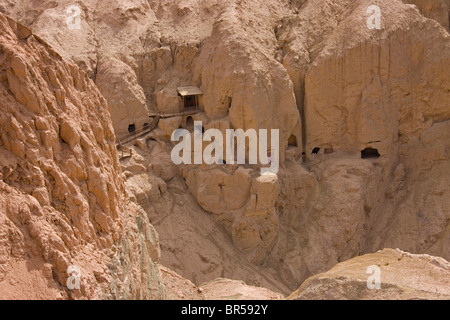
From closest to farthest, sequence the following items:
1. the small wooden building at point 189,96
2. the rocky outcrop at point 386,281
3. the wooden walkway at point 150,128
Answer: the rocky outcrop at point 386,281
the wooden walkway at point 150,128
the small wooden building at point 189,96

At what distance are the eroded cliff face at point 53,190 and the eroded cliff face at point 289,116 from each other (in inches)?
331

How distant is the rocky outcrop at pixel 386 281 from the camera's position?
888 cm

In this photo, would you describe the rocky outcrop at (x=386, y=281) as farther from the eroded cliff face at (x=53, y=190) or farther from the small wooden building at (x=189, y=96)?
the small wooden building at (x=189, y=96)

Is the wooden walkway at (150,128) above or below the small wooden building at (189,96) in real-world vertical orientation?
below

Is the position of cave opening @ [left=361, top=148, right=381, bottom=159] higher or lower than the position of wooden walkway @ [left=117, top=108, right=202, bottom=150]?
lower

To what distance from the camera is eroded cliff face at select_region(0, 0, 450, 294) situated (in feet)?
53.5

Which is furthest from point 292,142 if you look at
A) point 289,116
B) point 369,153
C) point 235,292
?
point 235,292

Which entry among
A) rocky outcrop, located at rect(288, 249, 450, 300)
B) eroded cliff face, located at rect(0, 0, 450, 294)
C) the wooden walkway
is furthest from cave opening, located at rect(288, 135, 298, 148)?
rocky outcrop, located at rect(288, 249, 450, 300)

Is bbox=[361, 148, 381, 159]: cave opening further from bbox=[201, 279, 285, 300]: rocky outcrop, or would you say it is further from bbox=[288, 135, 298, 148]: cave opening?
bbox=[201, 279, 285, 300]: rocky outcrop

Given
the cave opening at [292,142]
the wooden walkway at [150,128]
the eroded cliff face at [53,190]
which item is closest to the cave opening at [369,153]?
the cave opening at [292,142]

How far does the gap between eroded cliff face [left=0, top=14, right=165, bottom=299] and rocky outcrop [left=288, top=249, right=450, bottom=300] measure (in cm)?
400

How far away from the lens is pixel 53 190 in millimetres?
6133

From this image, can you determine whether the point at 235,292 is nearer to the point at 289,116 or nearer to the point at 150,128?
the point at 150,128

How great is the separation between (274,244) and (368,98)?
7171 mm
